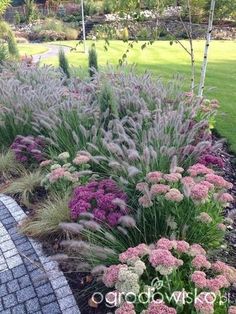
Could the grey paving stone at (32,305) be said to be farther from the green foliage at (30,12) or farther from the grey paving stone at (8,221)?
the green foliage at (30,12)

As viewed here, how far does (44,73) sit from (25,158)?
2.86 metres

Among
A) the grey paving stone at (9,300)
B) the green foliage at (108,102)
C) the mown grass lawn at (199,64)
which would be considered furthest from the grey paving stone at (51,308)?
the mown grass lawn at (199,64)

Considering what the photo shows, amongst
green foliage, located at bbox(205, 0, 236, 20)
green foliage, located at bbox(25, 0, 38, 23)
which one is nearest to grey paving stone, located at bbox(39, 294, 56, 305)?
green foliage, located at bbox(205, 0, 236, 20)

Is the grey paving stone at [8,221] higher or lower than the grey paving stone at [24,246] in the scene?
lower

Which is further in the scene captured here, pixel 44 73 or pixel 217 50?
pixel 217 50

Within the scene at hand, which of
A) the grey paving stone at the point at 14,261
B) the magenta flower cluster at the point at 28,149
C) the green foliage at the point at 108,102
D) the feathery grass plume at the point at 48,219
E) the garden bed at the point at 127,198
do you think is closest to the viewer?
the garden bed at the point at 127,198

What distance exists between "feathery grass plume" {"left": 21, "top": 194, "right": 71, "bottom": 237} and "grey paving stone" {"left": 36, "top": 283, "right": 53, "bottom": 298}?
2.44 ft

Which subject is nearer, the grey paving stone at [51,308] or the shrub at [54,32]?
the grey paving stone at [51,308]

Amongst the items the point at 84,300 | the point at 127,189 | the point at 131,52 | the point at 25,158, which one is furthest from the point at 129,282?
the point at 131,52

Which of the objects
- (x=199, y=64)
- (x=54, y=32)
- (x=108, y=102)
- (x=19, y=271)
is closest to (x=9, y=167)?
(x=108, y=102)

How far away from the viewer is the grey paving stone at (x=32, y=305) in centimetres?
313

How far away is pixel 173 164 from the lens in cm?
345

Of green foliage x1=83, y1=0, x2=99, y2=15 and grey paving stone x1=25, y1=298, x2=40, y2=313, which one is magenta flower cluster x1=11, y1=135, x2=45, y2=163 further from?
green foliage x1=83, y1=0, x2=99, y2=15

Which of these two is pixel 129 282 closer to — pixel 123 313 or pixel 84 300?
pixel 123 313
